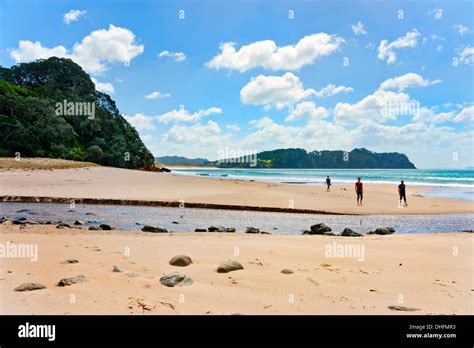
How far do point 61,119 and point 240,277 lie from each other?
238 feet

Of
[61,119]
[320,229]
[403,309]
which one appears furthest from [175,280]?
[61,119]

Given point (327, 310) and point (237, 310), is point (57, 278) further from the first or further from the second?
point (327, 310)

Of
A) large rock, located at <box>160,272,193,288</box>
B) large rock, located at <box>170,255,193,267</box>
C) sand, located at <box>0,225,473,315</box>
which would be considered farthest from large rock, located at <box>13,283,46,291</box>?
large rock, located at <box>170,255,193,267</box>

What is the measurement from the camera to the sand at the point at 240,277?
4539 mm

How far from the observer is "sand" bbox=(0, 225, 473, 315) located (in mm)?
4539

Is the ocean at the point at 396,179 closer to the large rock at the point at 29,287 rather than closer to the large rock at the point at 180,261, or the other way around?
the large rock at the point at 180,261

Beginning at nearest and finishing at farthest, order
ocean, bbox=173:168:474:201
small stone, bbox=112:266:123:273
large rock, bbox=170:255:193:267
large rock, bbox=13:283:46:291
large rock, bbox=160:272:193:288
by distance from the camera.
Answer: large rock, bbox=13:283:46:291 → large rock, bbox=160:272:193:288 → small stone, bbox=112:266:123:273 → large rock, bbox=170:255:193:267 → ocean, bbox=173:168:474:201

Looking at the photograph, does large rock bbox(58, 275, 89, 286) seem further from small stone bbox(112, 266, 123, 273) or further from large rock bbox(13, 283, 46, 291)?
small stone bbox(112, 266, 123, 273)

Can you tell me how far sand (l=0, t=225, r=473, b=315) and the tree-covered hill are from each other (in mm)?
55250

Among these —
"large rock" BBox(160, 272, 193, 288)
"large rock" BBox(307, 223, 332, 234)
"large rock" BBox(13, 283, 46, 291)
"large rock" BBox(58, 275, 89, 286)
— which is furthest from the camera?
"large rock" BBox(307, 223, 332, 234)

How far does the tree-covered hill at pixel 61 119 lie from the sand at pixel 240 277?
181 feet

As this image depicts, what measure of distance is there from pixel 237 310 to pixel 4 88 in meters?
77.1

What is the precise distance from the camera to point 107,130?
88.6 meters
